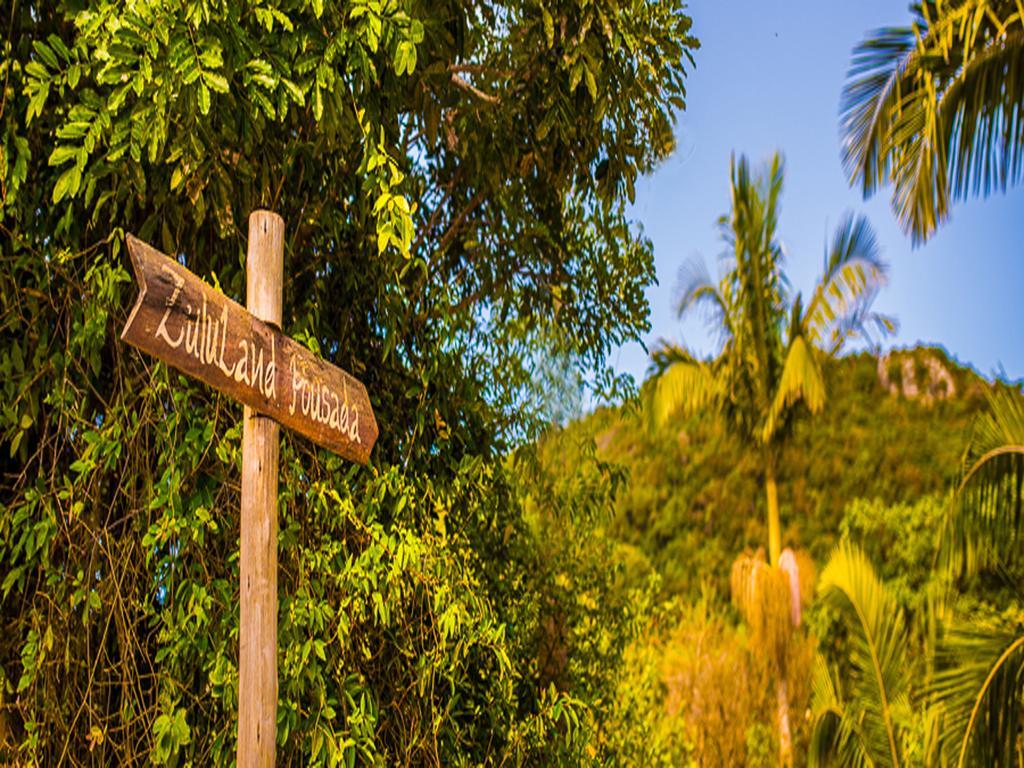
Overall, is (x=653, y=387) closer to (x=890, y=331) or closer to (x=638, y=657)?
(x=890, y=331)

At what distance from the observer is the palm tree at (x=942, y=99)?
19.1 ft

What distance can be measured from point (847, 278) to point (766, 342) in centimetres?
117

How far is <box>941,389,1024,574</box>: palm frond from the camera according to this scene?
18.8ft


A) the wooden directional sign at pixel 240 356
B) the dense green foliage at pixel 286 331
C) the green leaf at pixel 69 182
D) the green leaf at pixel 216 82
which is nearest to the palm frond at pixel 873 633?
the dense green foliage at pixel 286 331

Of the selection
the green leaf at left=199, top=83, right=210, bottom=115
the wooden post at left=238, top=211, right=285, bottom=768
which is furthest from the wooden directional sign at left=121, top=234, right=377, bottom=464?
the green leaf at left=199, top=83, right=210, bottom=115

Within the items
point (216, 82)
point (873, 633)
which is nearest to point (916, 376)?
point (873, 633)

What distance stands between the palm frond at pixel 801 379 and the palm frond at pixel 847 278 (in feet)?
0.87

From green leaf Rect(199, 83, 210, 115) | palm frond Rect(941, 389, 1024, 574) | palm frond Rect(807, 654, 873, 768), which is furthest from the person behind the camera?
palm frond Rect(807, 654, 873, 768)

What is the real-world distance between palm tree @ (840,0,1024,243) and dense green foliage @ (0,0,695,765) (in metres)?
2.08

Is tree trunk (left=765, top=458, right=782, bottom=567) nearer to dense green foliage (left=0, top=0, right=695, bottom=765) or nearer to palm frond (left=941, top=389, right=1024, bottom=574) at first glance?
palm frond (left=941, top=389, right=1024, bottom=574)

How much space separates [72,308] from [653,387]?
8940mm

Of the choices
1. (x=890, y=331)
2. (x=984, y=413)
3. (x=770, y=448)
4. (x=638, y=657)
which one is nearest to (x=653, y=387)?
(x=770, y=448)

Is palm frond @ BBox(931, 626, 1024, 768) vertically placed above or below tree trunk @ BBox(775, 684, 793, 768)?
below

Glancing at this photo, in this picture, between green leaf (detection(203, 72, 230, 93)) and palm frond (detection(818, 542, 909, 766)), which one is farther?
palm frond (detection(818, 542, 909, 766))
